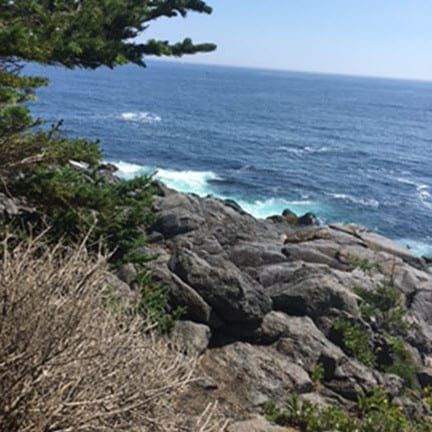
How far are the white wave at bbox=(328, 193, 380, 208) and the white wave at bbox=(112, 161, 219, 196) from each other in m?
9.66

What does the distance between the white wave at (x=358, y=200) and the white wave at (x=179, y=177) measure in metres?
9.66

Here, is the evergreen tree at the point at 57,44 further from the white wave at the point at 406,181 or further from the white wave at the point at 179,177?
the white wave at the point at 406,181

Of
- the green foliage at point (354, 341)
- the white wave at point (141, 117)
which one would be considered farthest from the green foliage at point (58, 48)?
the white wave at point (141, 117)

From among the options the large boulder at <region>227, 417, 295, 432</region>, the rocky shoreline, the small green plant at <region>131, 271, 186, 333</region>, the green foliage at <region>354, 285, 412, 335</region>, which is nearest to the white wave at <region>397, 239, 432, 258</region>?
the rocky shoreline

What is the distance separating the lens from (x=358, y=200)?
4406cm

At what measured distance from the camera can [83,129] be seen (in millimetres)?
59594

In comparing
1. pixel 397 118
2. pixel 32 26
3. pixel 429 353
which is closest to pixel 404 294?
pixel 429 353

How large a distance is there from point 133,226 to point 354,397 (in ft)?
22.3

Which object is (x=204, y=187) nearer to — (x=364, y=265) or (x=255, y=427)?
(x=364, y=265)

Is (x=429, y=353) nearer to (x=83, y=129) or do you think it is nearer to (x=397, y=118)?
(x=83, y=129)

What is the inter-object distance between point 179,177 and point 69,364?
39.7m

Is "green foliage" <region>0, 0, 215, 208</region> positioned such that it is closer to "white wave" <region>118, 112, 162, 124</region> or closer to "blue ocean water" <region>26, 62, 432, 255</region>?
"blue ocean water" <region>26, 62, 432, 255</region>

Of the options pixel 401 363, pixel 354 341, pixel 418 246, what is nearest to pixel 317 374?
pixel 354 341

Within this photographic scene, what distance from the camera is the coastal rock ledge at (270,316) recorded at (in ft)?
40.1
